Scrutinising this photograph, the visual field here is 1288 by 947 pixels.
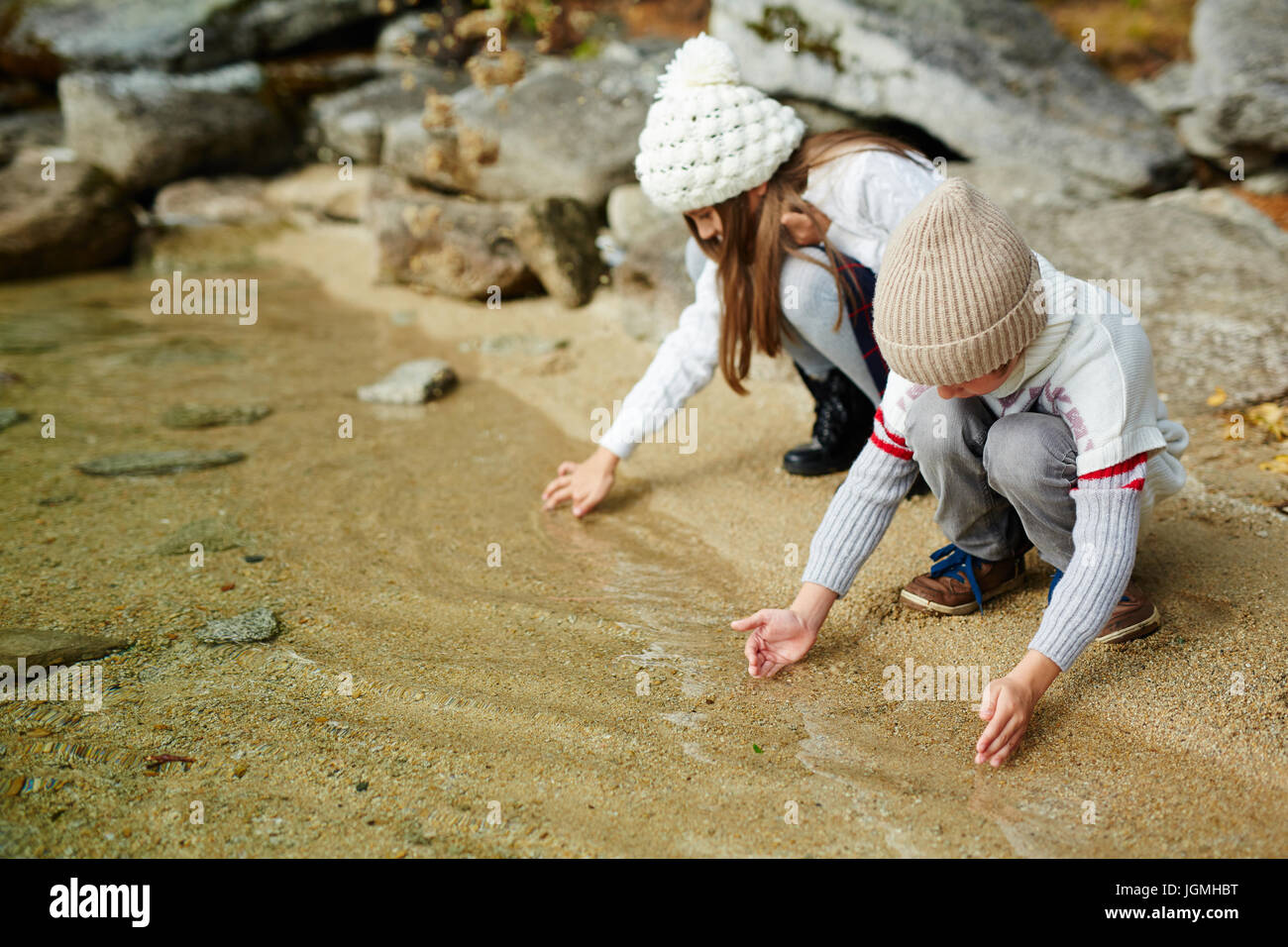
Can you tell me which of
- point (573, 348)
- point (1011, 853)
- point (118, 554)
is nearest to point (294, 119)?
point (573, 348)

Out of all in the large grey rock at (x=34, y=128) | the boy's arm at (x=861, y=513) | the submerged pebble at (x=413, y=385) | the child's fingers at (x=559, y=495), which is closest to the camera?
the boy's arm at (x=861, y=513)

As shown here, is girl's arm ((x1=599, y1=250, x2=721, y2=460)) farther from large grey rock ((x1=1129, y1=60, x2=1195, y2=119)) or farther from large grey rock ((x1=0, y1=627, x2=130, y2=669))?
large grey rock ((x1=1129, y1=60, x2=1195, y2=119))

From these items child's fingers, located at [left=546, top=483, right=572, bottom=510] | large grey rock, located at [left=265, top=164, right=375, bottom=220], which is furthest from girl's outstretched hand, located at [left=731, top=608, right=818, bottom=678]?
large grey rock, located at [left=265, top=164, right=375, bottom=220]

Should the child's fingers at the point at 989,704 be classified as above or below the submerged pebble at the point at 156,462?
above

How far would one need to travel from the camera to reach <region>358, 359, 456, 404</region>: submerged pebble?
143 inches

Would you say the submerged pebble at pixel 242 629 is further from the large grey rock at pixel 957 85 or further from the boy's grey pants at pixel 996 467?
the large grey rock at pixel 957 85

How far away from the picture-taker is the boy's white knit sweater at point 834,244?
2.46 m

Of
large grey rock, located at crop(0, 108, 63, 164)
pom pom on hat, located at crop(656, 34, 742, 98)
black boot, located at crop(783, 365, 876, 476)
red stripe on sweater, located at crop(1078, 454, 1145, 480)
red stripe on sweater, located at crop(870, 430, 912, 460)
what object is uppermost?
pom pom on hat, located at crop(656, 34, 742, 98)

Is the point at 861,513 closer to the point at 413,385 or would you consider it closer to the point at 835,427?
the point at 835,427

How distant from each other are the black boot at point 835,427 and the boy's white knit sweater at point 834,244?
27cm

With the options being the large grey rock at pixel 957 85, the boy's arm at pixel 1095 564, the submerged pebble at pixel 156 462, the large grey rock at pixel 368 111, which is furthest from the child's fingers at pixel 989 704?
the large grey rock at pixel 368 111

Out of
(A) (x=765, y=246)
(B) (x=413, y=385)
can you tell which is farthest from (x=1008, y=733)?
(B) (x=413, y=385)

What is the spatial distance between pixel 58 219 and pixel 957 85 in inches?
185

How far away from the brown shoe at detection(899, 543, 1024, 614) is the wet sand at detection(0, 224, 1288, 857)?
1.6 inches
